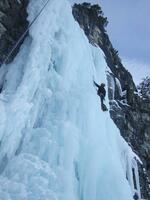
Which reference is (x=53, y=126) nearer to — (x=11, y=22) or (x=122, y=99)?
(x=11, y=22)

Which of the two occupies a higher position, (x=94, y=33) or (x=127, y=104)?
(x=94, y=33)

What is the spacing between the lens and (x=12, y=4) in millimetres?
11289

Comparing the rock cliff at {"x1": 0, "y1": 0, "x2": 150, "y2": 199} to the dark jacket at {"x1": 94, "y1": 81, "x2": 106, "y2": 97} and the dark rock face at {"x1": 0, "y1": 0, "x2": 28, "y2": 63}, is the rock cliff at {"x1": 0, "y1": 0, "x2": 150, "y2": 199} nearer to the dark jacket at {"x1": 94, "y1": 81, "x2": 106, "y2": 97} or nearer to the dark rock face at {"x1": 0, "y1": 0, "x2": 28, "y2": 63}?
the dark jacket at {"x1": 94, "y1": 81, "x2": 106, "y2": 97}

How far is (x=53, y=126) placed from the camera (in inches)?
345

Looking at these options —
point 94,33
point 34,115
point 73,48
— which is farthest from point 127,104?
point 34,115

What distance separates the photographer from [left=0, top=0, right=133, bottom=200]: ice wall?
7723mm

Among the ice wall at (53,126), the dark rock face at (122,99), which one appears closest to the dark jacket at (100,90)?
the ice wall at (53,126)

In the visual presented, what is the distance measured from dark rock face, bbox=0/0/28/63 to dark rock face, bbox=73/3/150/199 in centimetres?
372

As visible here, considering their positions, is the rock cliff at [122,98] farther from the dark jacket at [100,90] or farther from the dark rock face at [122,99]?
the dark jacket at [100,90]

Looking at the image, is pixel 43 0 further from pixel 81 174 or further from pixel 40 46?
pixel 81 174

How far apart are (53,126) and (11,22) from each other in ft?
12.3

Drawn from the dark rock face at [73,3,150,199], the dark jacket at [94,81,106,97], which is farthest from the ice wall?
the dark rock face at [73,3,150,199]

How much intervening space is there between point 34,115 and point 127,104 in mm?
7791

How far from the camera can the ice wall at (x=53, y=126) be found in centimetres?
772
